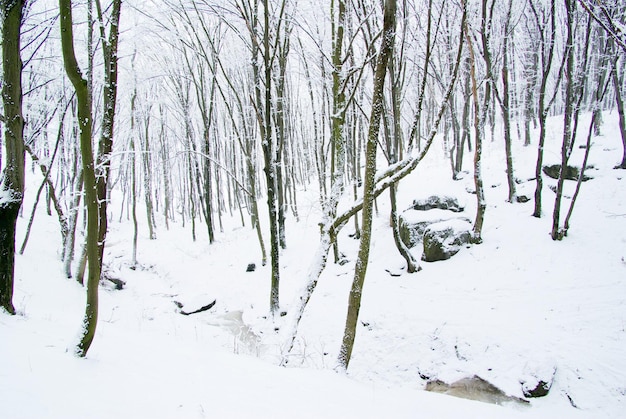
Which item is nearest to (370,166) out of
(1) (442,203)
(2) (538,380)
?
(2) (538,380)

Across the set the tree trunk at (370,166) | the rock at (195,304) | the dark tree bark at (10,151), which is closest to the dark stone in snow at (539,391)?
the tree trunk at (370,166)

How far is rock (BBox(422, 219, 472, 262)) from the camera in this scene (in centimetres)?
823

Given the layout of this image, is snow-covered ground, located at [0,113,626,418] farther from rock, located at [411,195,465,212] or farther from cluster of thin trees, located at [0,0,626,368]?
rock, located at [411,195,465,212]

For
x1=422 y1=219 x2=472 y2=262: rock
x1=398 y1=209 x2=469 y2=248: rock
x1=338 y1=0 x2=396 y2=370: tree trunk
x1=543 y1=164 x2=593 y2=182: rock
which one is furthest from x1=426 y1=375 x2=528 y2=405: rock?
x1=543 y1=164 x2=593 y2=182: rock

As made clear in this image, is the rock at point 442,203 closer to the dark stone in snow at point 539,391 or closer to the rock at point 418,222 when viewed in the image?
the rock at point 418,222

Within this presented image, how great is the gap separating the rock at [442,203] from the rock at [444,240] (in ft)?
4.93

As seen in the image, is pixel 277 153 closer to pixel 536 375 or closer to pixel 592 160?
pixel 536 375

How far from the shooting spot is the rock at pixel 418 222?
359 inches

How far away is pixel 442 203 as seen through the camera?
1005cm

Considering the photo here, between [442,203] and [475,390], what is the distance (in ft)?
20.6

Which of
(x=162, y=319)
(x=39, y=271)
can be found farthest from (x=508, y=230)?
(x=39, y=271)

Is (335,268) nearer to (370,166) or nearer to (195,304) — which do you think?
(195,304)

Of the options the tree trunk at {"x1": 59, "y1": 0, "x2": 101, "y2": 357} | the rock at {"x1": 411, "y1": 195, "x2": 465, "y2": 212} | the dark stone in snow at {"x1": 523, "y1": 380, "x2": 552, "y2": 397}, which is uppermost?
the tree trunk at {"x1": 59, "y1": 0, "x2": 101, "y2": 357}

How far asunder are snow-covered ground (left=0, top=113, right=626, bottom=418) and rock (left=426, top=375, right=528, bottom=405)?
12 centimetres
